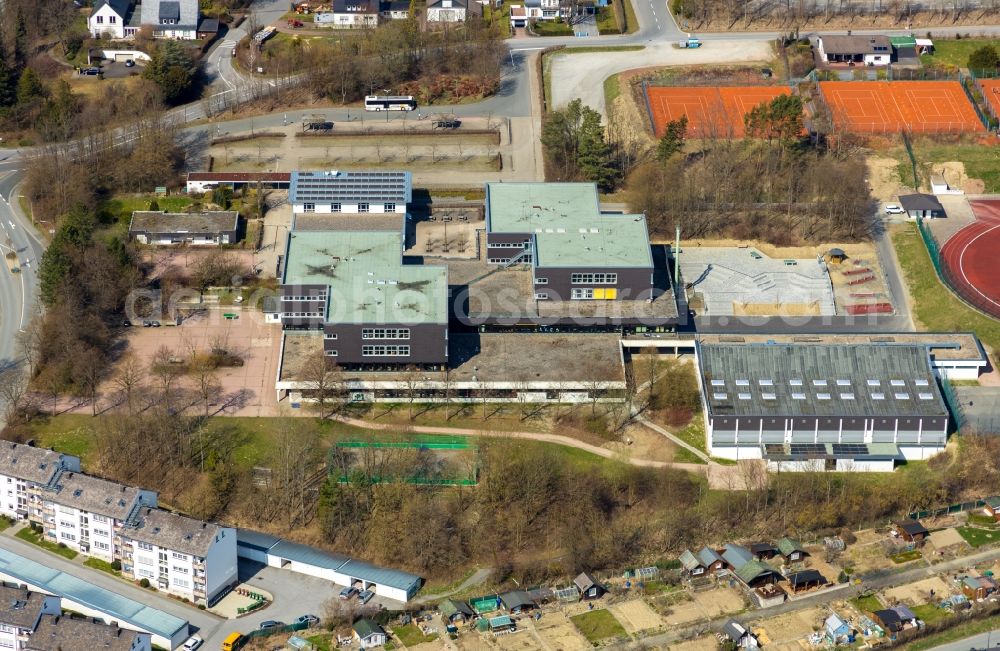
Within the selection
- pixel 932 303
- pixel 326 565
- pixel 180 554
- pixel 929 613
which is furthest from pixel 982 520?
pixel 180 554

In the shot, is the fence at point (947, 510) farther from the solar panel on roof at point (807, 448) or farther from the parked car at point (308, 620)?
the parked car at point (308, 620)

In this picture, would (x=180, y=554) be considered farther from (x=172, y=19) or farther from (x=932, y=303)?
(x=172, y=19)

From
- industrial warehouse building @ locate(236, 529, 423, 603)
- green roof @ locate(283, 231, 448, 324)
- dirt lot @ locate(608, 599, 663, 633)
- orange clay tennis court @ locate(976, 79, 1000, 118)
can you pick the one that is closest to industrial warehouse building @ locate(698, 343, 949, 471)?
dirt lot @ locate(608, 599, 663, 633)

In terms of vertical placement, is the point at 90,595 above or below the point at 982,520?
below

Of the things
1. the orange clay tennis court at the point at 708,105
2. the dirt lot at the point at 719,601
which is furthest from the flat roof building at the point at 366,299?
the orange clay tennis court at the point at 708,105

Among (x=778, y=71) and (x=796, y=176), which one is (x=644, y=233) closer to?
(x=796, y=176)

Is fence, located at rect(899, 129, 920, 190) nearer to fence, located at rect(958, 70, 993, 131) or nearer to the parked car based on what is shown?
fence, located at rect(958, 70, 993, 131)

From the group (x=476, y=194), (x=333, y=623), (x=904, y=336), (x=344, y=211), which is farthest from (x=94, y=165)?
(x=904, y=336)
